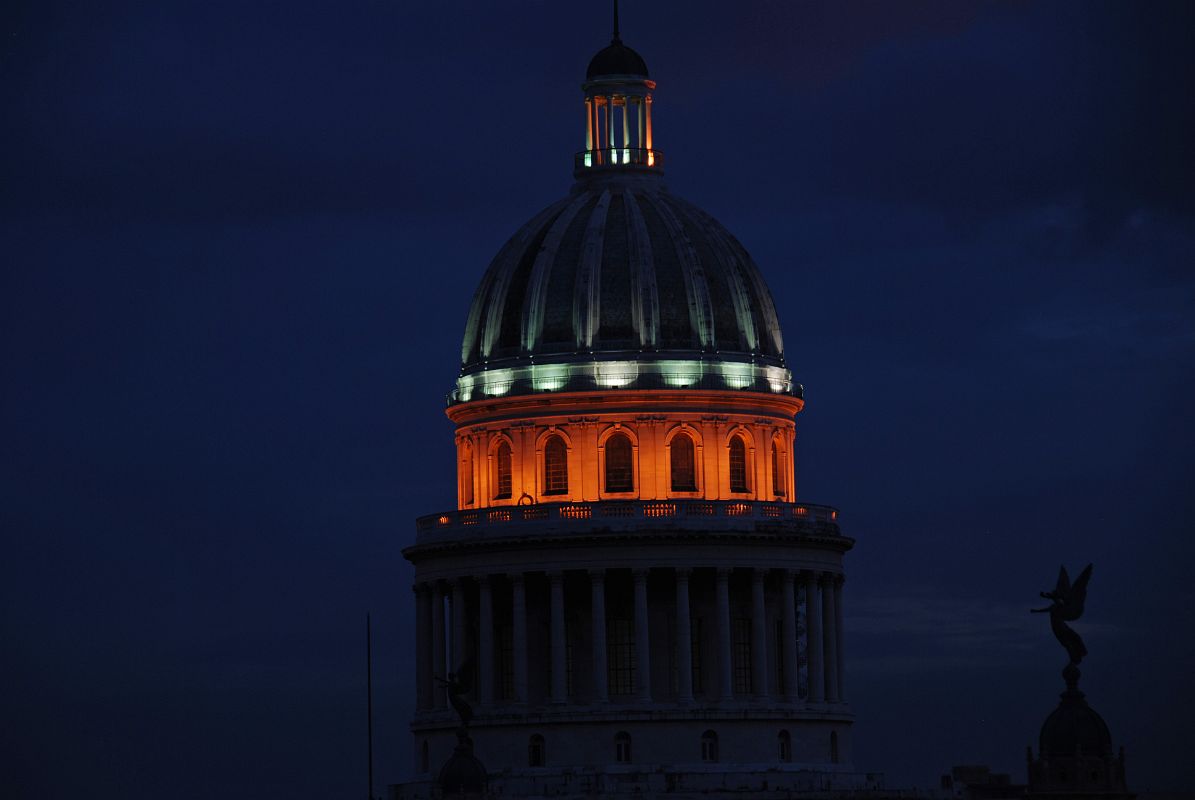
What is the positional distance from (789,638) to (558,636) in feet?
35.0

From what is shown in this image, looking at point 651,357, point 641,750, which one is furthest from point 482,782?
point 651,357

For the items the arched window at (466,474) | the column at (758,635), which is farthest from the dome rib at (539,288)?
the column at (758,635)

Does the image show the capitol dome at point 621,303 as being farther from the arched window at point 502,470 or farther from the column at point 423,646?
the column at point 423,646

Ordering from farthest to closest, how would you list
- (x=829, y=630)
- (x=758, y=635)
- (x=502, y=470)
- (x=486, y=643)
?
1. (x=502, y=470)
2. (x=829, y=630)
3. (x=486, y=643)
4. (x=758, y=635)

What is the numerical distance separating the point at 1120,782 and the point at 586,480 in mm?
44236

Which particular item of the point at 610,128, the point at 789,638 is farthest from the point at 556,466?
the point at 610,128

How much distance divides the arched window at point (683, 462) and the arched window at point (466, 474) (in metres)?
9.65

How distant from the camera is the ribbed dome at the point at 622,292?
18112 centimetres

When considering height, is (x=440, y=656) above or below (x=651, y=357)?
below

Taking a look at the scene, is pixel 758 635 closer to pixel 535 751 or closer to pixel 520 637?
pixel 520 637

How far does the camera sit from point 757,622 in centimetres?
17762

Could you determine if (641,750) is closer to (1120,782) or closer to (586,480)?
(586,480)

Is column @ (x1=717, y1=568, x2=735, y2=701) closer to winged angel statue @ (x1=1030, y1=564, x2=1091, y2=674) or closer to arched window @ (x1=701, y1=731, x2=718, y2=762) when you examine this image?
arched window @ (x1=701, y1=731, x2=718, y2=762)

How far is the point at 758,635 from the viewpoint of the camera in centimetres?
17775
